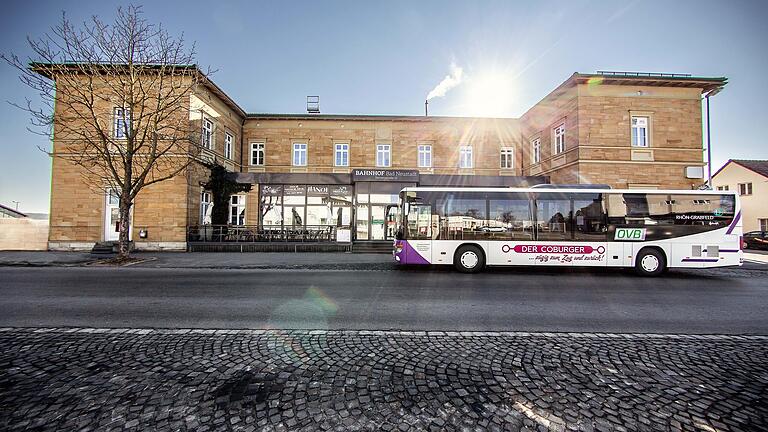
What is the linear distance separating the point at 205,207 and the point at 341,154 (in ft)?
34.2

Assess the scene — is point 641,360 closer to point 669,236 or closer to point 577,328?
point 577,328

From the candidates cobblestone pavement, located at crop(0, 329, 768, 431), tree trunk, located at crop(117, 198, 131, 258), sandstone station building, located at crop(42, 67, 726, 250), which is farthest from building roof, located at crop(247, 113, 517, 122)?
cobblestone pavement, located at crop(0, 329, 768, 431)

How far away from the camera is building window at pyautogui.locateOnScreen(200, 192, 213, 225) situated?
1956 cm

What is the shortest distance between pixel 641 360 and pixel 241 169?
86.0ft

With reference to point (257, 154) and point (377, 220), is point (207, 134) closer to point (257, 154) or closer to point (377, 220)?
point (257, 154)

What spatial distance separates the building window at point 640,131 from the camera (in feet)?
63.4

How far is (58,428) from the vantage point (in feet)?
7.47

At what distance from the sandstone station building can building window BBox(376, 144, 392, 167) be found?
80 millimetres

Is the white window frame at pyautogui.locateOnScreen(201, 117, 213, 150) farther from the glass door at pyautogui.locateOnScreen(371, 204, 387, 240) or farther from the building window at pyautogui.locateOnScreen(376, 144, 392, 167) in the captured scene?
the building window at pyautogui.locateOnScreen(376, 144, 392, 167)

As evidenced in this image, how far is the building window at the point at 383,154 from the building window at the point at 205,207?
1226cm

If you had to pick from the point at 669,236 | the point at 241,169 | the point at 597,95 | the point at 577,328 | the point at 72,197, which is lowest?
the point at 577,328

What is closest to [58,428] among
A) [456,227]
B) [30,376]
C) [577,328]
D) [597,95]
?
[30,376]

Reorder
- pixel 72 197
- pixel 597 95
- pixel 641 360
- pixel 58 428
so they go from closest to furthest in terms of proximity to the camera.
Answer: pixel 58 428, pixel 641 360, pixel 72 197, pixel 597 95

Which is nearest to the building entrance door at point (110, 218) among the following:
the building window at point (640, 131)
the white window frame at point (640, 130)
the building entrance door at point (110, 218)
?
the building entrance door at point (110, 218)
